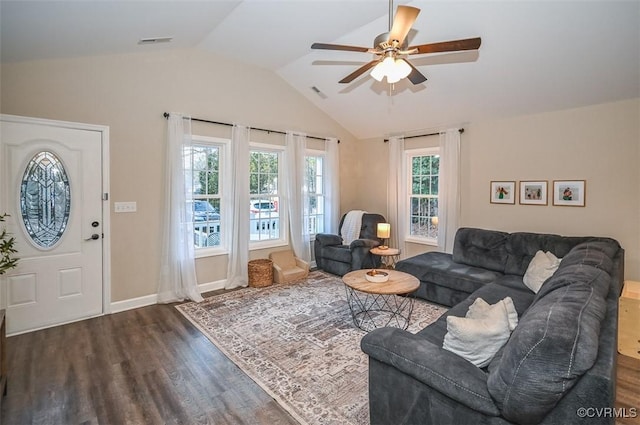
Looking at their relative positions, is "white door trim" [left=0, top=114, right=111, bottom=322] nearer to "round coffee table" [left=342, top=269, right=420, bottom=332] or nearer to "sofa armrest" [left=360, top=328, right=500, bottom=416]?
"round coffee table" [left=342, top=269, right=420, bottom=332]

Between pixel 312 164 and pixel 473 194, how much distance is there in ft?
9.24

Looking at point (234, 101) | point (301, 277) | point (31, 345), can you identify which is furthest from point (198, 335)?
point (234, 101)

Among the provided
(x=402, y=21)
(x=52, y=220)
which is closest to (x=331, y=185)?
(x=402, y=21)

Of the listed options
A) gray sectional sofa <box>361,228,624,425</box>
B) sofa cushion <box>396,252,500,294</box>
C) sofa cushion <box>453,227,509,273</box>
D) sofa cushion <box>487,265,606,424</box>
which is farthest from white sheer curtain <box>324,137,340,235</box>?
sofa cushion <box>487,265,606,424</box>

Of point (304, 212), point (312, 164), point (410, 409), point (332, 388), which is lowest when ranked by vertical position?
point (332, 388)

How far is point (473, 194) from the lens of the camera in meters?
4.88

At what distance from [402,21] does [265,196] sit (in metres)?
3.62

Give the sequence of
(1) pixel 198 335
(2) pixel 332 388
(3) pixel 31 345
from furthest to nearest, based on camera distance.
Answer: (1) pixel 198 335, (3) pixel 31 345, (2) pixel 332 388

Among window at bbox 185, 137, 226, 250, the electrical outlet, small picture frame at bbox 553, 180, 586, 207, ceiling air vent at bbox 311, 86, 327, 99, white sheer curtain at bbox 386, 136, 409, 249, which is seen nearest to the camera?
the electrical outlet

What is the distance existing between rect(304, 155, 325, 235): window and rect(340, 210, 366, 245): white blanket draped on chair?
0.47 m

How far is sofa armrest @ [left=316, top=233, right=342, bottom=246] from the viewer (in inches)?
217

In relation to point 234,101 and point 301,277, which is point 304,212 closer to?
point 301,277

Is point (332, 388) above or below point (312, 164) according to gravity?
below

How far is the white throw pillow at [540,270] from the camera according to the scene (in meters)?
3.05
